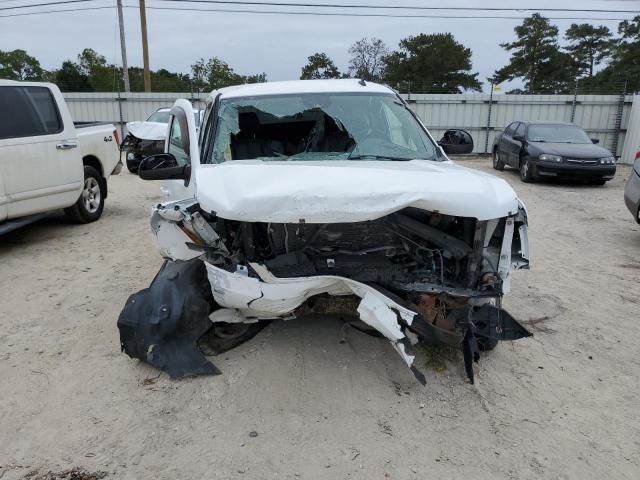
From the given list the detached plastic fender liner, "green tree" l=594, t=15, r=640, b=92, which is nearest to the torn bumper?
the detached plastic fender liner

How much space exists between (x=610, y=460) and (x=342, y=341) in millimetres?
1871

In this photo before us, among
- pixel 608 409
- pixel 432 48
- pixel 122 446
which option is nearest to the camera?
pixel 122 446

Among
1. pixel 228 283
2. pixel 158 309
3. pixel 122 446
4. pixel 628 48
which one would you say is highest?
pixel 628 48

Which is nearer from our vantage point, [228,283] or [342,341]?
[228,283]

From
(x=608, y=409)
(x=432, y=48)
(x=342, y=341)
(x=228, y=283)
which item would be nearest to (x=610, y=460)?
(x=608, y=409)

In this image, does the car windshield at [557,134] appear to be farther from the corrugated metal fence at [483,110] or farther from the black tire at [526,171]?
the corrugated metal fence at [483,110]

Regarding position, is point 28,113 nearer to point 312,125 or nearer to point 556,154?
point 312,125

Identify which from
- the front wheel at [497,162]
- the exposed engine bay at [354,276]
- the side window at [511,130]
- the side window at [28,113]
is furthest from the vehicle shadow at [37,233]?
the front wheel at [497,162]

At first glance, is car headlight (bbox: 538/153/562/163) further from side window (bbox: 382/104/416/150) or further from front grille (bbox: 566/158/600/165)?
side window (bbox: 382/104/416/150)

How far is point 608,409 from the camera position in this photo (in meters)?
3.15

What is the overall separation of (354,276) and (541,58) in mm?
50696

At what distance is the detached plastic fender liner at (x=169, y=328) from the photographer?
346 centimetres

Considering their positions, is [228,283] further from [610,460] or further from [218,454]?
[610,460]

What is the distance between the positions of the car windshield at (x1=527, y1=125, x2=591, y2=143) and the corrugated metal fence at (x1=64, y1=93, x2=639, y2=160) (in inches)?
232
